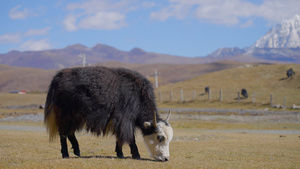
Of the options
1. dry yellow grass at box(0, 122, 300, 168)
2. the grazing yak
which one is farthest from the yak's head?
dry yellow grass at box(0, 122, 300, 168)

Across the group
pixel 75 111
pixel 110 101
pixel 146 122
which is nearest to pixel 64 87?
pixel 75 111

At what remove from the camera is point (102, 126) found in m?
11.9

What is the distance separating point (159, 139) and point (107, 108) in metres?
1.87

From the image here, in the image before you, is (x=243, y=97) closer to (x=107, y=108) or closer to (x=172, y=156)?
(x=172, y=156)

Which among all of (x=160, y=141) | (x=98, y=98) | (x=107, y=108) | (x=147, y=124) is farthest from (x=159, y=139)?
(x=98, y=98)

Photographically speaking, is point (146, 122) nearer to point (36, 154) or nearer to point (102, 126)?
point (102, 126)

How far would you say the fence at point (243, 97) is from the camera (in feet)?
188

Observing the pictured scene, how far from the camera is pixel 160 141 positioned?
450 inches

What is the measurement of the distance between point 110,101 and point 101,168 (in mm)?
2570

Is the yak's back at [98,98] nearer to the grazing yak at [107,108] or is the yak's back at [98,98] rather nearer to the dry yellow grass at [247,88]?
the grazing yak at [107,108]

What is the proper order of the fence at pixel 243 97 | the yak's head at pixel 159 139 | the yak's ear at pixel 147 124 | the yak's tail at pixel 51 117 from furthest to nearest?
1. the fence at pixel 243 97
2. the yak's tail at pixel 51 117
3. the yak's ear at pixel 147 124
4. the yak's head at pixel 159 139

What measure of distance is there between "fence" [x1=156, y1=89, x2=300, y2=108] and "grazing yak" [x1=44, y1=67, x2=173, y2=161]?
45.4 metres

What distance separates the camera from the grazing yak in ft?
38.2

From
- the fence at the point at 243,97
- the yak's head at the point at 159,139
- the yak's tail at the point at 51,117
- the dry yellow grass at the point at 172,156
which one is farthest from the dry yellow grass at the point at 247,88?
the yak's tail at the point at 51,117
